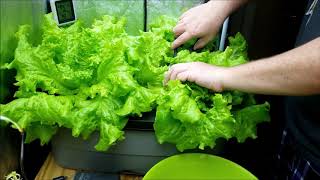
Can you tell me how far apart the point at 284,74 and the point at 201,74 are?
203 millimetres

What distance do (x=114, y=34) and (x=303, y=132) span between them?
58cm

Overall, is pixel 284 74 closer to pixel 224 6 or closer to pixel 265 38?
pixel 224 6

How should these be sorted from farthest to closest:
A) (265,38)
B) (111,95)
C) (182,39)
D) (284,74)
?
(265,38)
(182,39)
(111,95)
(284,74)

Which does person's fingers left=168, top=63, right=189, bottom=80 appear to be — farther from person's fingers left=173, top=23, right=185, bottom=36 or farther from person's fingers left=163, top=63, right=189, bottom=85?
person's fingers left=173, top=23, right=185, bottom=36

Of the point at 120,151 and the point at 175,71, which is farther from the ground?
the point at 175,71

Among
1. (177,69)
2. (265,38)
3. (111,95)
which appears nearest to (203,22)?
(177,69)

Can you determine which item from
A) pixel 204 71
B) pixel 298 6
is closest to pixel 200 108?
pixel 204 71

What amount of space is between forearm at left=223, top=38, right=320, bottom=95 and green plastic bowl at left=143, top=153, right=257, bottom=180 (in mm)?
197

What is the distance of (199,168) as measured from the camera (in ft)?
2.97

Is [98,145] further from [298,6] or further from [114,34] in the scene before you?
[298,6]

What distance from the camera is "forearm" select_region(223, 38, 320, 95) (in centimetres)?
70

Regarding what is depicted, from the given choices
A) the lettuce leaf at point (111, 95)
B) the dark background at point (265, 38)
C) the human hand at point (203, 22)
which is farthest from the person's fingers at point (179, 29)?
the dark background at point (265, 38)

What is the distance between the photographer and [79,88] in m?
0.92

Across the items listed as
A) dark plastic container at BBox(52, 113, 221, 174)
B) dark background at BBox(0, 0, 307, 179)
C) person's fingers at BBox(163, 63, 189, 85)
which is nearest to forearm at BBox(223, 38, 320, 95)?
person's fingers at BBox(163, 63, 189, 85)
